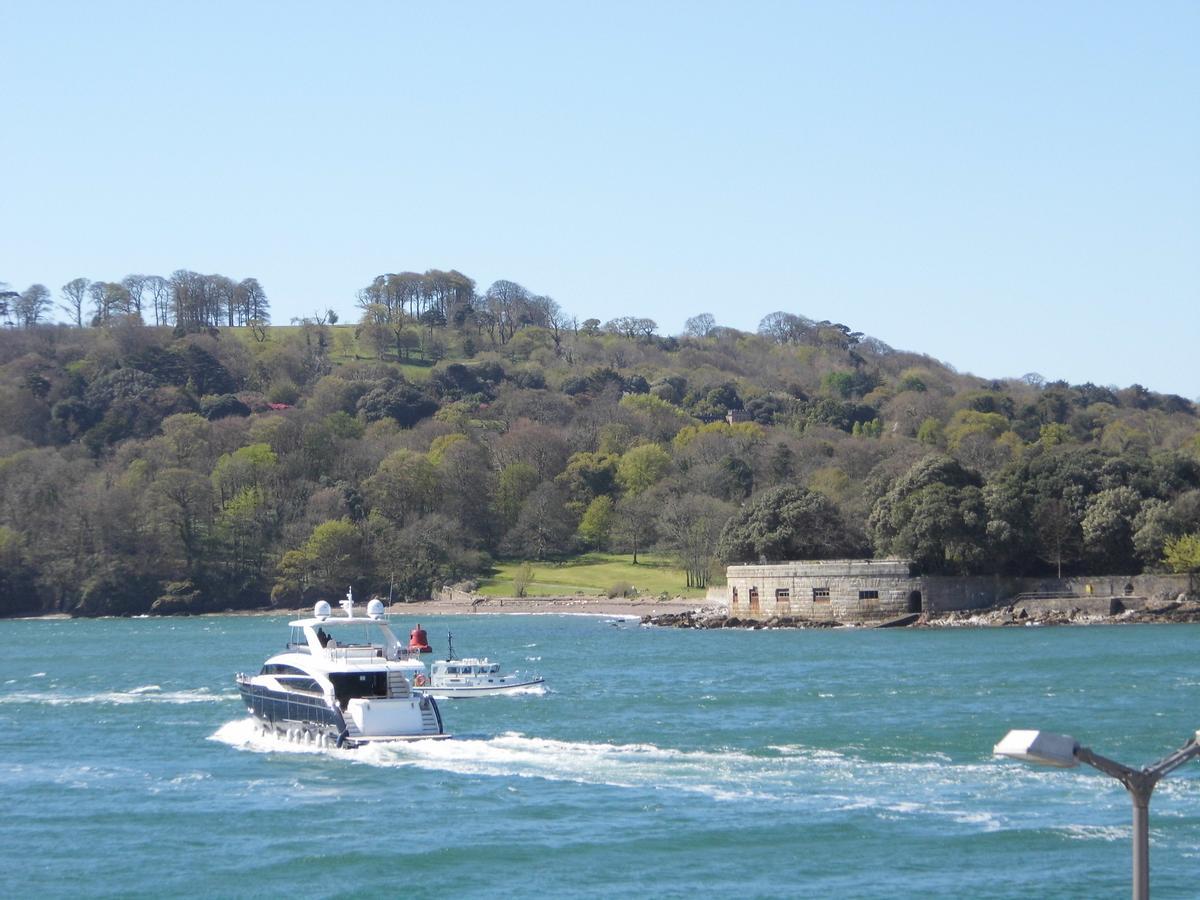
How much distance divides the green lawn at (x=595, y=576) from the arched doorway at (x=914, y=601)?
23.7 m

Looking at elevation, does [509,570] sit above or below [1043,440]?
below

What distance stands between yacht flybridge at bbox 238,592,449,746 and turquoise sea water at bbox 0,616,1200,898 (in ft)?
2.20

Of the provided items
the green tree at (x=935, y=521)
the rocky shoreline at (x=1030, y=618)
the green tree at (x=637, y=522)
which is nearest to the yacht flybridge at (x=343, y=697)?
the rocky shoreline at (x=1030, y=618)

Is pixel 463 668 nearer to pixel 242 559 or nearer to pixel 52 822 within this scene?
pixel 52 822

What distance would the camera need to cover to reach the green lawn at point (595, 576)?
10275cm

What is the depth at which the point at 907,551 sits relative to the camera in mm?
75750

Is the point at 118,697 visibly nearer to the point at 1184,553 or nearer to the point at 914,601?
the point at 914,601

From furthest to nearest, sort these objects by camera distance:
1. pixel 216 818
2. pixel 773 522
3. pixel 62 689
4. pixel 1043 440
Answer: pixel 1043 440, pixel 773 522, pixel 62 689, pixel 216 818

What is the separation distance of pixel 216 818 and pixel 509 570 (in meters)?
82.9

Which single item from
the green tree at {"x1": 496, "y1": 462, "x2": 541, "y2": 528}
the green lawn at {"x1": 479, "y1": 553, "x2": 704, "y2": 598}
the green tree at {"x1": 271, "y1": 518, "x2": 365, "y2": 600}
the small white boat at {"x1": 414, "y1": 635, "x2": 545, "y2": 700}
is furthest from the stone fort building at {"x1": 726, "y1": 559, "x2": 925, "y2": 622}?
the green tree at {"x1": 496, "y1": 462, "x2": 541, "y2": 528}

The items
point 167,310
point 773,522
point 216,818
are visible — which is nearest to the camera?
point 216,818

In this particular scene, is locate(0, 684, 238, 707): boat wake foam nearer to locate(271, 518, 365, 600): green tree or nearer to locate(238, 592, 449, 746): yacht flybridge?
locate(238, 592, 449, 746): yacht flybridge

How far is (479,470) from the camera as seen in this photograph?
395 feet

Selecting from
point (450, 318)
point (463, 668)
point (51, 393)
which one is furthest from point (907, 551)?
point (450, 318)
